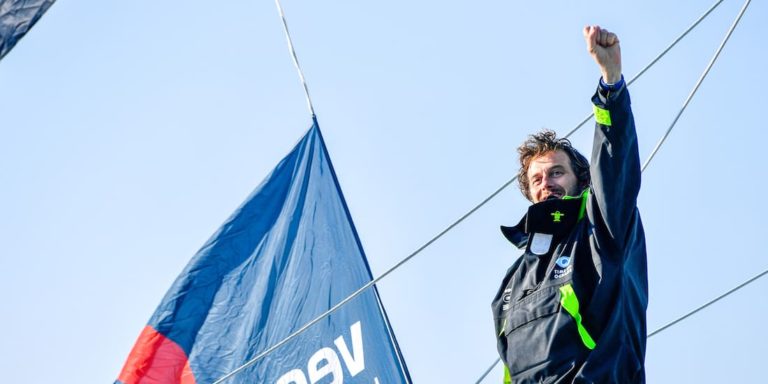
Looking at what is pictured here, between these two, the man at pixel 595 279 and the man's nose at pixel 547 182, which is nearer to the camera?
the man at pixel 595 279

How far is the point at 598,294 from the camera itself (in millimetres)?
4090

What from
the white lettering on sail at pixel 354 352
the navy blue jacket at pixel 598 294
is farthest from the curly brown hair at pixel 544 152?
the white lettering on sail at pixel 354 352

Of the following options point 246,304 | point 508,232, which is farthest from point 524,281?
point 246,304

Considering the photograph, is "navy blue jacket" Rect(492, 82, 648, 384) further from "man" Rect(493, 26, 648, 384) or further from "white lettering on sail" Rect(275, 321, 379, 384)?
"white lettering on sail" Rect(275, 321, 379, 384)

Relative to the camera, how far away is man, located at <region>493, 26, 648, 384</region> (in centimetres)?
402

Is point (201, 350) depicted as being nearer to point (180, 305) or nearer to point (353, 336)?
point (180, 305)

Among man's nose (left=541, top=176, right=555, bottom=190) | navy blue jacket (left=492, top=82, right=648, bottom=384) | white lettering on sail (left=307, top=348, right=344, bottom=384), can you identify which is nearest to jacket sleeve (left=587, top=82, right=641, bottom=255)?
navy blue jacket (left=492, top=82, right=648, bottom=384)

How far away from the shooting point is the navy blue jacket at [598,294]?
13.2 ft

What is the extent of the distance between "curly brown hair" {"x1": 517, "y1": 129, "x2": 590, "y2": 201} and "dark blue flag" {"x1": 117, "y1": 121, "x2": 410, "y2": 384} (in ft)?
6.92

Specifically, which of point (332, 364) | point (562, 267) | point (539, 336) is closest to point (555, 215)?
point (562, 267)

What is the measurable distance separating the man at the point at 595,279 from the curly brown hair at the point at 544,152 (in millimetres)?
441

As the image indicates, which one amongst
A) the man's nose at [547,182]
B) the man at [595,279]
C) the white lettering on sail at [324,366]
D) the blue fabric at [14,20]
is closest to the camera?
the blue fabric at [14,20]

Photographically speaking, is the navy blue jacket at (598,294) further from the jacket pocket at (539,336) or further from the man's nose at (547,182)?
the man's nose at (547,182)

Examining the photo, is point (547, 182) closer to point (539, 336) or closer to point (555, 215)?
point (555, 215)
